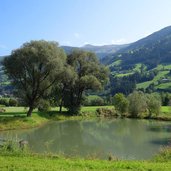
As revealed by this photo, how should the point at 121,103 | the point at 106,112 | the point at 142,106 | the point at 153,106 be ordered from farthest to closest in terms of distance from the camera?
1. the point at 106,112
2. the point at 121,103
3. the point at 142,106
4. the point at 153,106

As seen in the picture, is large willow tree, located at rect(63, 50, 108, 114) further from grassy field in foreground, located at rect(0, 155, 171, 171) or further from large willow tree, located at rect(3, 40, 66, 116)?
grassy field in foreground, located at rect(0, 155, 171, 171)

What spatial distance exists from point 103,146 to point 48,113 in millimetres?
30022

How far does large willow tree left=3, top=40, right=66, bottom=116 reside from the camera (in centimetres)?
4678

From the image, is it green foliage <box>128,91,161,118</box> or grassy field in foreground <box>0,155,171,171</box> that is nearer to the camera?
grassy field in foreground <box>0,155,171,171</box>

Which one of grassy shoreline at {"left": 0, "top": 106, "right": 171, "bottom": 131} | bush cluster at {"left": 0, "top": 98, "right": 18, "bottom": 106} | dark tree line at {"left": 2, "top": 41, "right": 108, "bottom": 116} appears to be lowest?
grassy shoreline at {"left": 0, "top": 106, "right": 171, "bottom": 131}

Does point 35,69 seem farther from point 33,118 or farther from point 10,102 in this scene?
point 10,102

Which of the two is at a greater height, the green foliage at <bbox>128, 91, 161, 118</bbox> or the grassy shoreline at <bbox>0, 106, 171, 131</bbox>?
the green foliage at <bbox>128, 91, 161, 118</bbox>

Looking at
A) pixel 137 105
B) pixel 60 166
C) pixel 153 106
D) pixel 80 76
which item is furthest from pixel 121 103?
pixel 60 166

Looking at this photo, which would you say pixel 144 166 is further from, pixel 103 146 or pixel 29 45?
pixel 29 45

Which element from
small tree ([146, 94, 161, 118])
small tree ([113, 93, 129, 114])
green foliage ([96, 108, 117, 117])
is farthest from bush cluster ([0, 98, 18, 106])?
→ small tree ([146, 94, 161, 118])

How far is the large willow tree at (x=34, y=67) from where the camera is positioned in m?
46.8

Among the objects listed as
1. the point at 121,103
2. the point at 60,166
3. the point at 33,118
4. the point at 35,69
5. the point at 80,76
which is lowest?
the point at 33,118

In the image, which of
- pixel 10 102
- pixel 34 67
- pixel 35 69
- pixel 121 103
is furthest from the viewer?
pixel 10 102

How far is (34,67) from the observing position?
157 ft
